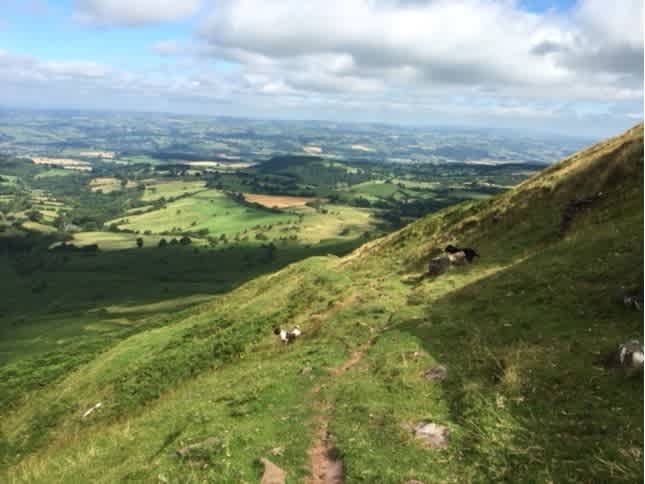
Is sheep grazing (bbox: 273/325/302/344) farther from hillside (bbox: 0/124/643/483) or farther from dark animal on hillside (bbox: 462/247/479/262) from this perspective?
dark animal on hillside (bbox: 462/247/479/262)

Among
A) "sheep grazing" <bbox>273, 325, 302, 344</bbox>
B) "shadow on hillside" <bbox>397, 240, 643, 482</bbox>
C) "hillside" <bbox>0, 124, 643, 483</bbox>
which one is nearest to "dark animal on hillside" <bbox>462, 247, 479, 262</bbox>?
"hillside" <bbox>0, 124, 643, 483</bbox>

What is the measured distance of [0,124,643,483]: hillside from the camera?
1617 cm

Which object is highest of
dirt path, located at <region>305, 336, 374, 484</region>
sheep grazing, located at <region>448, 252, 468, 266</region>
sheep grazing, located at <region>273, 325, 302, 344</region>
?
sheep grazing, located at <region>448, 252, 468, 266</region>

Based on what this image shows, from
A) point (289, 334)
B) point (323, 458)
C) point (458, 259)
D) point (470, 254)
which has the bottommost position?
point (289, 334)

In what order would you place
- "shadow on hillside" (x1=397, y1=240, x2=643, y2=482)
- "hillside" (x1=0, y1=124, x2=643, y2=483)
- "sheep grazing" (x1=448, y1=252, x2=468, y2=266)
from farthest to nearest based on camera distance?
"sheep grazing" (x1=448, y1=252, x2=468, y2=266) → "hillside" (x1=0, y1=124, x2=643, y2=483) → "shadow on hillside" (x1=397, y1=240, x2=643, y2=482)

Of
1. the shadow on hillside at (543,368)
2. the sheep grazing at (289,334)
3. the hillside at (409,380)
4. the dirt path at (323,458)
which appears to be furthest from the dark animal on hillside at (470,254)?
the dirt path at (323,458)

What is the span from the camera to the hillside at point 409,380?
16172mm

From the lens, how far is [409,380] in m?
22.2

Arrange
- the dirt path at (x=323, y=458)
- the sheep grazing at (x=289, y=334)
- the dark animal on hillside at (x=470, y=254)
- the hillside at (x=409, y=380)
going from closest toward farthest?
1. the hillside at (x=409, y=380)
2. the dirt path at (x=323, y=458)
3. the sheep grazing at (x=289, y=334)
4. the dark animal on hillside at (x=470, y=254)

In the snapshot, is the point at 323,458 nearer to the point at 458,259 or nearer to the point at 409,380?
the point at 409,380

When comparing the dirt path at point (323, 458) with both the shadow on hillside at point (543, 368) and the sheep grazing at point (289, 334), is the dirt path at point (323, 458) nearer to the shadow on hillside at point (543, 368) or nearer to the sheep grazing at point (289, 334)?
the shadow on hillside at point (543, 368)

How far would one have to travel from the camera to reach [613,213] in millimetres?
37219

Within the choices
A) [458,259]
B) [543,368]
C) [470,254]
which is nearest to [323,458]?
[543,368]

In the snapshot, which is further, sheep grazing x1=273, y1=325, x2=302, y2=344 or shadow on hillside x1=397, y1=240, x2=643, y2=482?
sheep grazing x1=273, y1=325, x2=302, y2=344
